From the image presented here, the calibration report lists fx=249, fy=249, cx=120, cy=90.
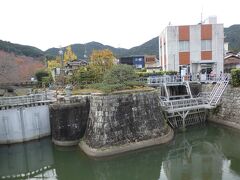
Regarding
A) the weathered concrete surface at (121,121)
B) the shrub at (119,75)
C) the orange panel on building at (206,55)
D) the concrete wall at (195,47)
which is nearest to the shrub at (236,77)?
the weathered concrete surface at (121,121)

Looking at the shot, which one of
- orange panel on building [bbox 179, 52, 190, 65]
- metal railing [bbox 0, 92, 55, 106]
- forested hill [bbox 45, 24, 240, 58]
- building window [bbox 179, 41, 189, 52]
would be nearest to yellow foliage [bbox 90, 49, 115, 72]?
orange panel on building [bbox 179, 52, 190, 65]

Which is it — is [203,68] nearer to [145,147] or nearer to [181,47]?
[181,47]

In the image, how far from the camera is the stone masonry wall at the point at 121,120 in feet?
54.2

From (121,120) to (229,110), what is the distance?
1053cm

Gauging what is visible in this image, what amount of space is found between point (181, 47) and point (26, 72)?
31.2m

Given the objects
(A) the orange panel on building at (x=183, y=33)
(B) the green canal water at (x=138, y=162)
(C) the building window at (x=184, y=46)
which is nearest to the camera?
(B) the green canal water at (x=138, y=162)

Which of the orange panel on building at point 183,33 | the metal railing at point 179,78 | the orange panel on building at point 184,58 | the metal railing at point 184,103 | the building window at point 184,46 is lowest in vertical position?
the metal railing at point 184,103

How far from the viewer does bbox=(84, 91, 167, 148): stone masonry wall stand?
16.5 meters

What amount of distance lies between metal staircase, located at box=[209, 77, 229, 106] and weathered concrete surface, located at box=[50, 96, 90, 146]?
438 inches

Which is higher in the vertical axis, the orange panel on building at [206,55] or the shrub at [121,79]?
the orange panel on building at [206,55]

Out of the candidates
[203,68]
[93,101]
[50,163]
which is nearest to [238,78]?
[203,68]

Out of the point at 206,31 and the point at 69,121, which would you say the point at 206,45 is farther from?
the point at 69,121

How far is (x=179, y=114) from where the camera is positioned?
21312mm

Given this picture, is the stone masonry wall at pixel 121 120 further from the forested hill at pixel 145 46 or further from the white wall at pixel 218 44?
the forested hill at pixel 145 46
